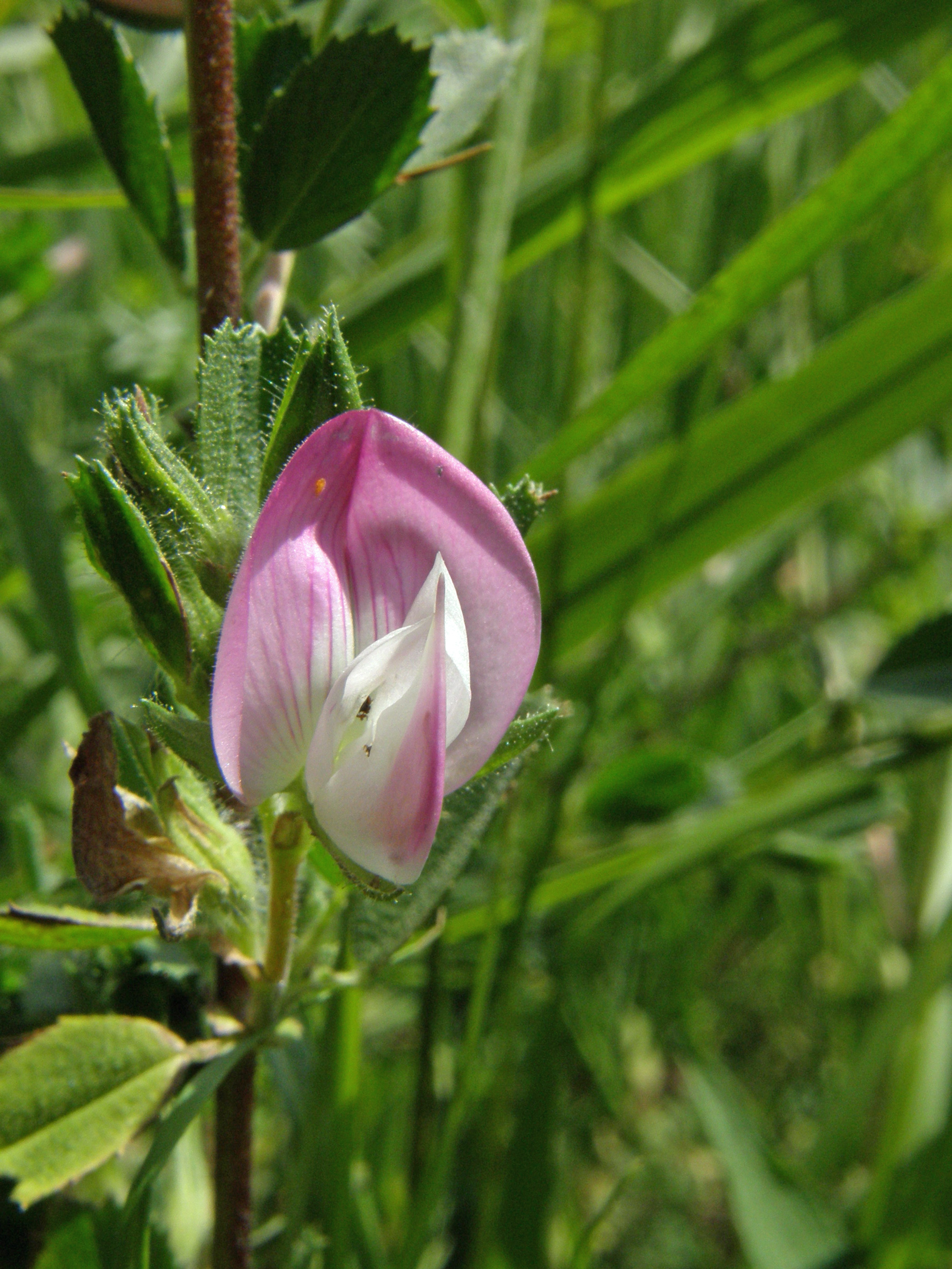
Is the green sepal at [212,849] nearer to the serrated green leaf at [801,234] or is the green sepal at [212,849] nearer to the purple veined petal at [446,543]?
the purple veined petal at [446,543]

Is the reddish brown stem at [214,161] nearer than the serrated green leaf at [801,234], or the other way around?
the reddish brown stem at [214,161]

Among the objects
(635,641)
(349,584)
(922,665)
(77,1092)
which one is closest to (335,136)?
(349,584)

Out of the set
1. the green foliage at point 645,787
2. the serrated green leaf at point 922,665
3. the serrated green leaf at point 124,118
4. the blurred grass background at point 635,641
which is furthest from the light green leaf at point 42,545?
the serrated green leaf at point 922,665

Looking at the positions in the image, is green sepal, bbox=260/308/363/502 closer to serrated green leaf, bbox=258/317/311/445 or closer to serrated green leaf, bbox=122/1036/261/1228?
serrated green leaf, bbox=258/317/311/445

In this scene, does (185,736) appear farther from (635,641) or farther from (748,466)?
(635,641)

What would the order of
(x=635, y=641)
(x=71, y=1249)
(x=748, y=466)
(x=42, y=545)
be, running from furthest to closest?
(x=635, y=641) → (x=748, y=466) → (x=42, y=545) → (x=71, y=1249)

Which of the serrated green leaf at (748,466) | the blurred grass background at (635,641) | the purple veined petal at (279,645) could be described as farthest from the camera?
the serrated green leaf at (748,466)

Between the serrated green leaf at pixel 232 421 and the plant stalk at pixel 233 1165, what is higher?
the serrated green leaf at pixel 232 421
